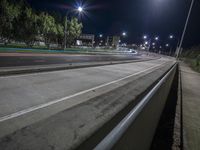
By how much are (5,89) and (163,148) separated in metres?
6.12

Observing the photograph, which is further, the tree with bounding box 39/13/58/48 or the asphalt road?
the tree with bounding box 39/13/58/48

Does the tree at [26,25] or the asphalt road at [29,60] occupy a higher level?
the tree at [26,25]

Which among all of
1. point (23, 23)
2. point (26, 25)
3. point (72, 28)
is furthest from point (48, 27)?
point (72, 28)

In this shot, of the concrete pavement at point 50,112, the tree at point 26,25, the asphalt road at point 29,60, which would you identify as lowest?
the asphalt road at point 29,60

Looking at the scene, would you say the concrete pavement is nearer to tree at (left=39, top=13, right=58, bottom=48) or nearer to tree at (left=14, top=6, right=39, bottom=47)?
tree at (left=14, top=6, right=39, bottom=47)

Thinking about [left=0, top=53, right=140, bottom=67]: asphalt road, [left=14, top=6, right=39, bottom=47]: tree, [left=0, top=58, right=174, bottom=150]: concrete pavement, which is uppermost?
[left=14, top=6, right=39, bottom=47]: tree

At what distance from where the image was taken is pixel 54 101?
6223 millimetres

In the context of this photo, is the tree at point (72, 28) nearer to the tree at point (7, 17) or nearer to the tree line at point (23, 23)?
the tree line at point (23, 23)

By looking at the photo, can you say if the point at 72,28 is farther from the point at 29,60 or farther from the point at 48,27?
the point at 29,60

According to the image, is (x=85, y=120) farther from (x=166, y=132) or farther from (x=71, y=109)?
(x=166, y=132)

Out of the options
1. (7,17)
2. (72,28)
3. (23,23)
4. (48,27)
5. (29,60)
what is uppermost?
(7,17)

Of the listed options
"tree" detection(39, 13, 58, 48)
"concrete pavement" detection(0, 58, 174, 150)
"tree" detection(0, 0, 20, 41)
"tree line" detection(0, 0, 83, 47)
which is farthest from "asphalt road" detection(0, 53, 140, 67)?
"tree" detection(39, 13, 58, 48)

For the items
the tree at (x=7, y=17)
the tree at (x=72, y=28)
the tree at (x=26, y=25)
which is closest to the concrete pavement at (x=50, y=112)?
the tree at (x=7, y=17)

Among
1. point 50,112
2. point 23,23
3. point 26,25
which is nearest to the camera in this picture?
point 50,112
